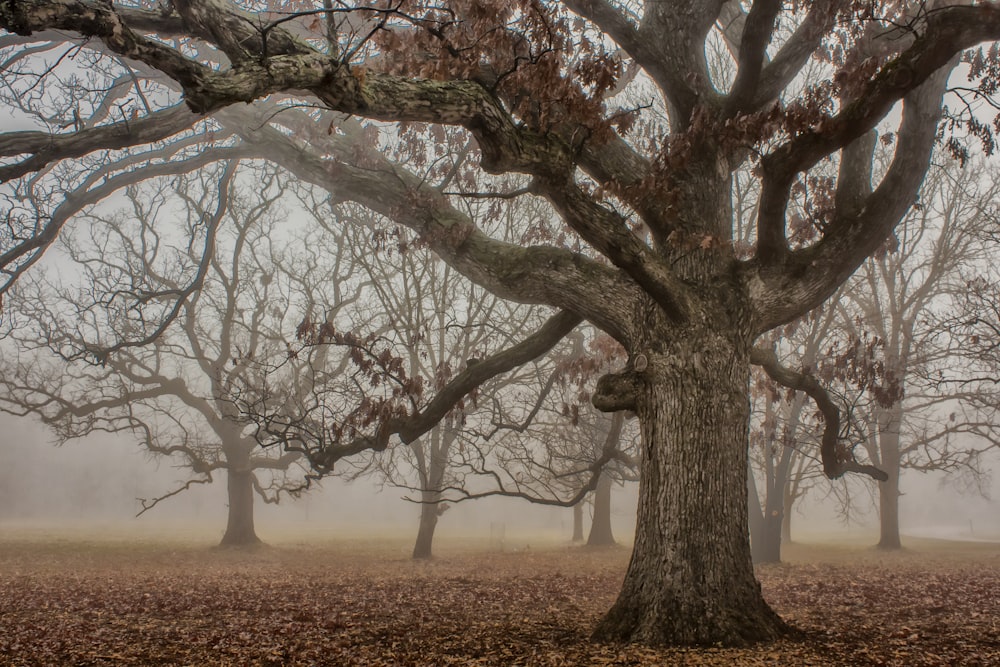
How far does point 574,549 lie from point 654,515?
55.8 feet

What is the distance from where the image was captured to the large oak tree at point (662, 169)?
555 cm

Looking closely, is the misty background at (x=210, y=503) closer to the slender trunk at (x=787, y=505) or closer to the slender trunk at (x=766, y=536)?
the slender trunk at (x=787, y=505)

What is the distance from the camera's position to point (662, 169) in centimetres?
657

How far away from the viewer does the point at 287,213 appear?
23172mm

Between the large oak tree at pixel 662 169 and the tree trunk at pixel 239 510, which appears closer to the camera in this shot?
the large oak tree at pixel 662 169

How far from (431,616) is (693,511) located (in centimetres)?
341

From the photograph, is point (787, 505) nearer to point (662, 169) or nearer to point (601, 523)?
point (601, 523)

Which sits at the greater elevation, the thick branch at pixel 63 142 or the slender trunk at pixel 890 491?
the thick branch at pixel 63 142

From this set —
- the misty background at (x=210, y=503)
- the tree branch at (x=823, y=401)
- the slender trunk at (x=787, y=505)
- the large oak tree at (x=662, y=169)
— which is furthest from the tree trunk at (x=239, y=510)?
the misty background at (x=210, y=503)

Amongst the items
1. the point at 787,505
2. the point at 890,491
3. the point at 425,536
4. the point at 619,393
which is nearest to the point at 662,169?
the point at 619,393

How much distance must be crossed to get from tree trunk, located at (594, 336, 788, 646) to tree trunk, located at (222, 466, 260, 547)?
18930 millimetres

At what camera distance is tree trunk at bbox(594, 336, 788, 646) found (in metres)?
5.71

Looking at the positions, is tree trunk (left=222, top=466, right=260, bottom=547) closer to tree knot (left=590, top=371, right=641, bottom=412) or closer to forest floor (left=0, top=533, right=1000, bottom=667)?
forest floor (left=0, top=533, right=1000, bottom=667)

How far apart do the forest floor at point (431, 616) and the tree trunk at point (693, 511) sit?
0.33 meters
